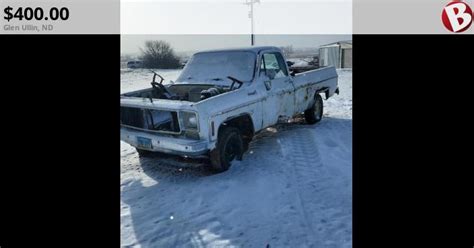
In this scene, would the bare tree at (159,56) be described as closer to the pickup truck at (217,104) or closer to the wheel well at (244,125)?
the pickup truck at (217,104)

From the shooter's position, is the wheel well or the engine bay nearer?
the wheel well

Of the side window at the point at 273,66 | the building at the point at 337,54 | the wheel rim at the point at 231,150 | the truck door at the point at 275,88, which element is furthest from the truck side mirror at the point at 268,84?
the building at the point at 337,54

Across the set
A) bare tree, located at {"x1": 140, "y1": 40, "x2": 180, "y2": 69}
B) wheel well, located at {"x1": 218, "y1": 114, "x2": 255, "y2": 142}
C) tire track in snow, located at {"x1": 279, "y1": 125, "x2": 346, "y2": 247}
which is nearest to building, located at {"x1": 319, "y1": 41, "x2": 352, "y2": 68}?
tire track in snow, located at {"x1": 279, "y1": 125, "x2": 346, "y2": 247}

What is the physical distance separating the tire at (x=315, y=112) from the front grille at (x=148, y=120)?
2.75 m

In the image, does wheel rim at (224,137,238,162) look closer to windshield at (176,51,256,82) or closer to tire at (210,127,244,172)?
tire at (210,127,244,172)

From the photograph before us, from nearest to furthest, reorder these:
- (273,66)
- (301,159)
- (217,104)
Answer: (217,104), (301,159), (273,66)

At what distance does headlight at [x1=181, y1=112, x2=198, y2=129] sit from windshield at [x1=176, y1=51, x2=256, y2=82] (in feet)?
3.88

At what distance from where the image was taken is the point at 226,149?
415 centimetres

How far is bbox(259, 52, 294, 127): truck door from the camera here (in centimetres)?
472

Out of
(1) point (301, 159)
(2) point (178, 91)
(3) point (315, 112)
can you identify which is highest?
(2) point (178, 91)

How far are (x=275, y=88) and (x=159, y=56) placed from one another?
170 centimetres
